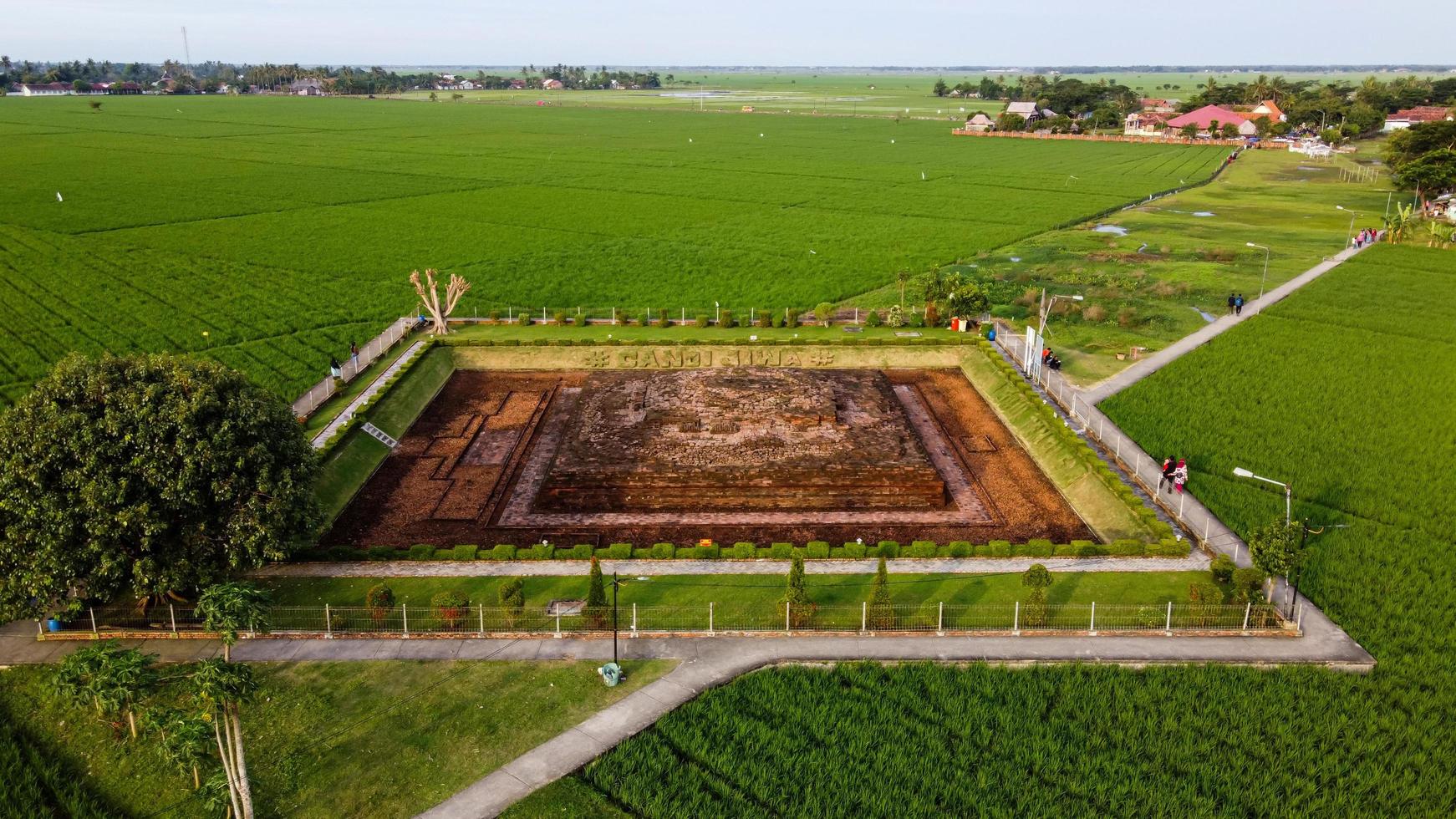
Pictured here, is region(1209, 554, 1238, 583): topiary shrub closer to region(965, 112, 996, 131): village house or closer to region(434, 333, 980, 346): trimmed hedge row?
region(434, 333, 980, 346): trimmed hedge row

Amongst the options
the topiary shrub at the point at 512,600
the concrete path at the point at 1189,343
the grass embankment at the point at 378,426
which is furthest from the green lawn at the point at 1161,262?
the topiary shrub at the point at 512,600

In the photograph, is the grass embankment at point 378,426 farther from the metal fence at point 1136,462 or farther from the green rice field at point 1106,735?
the metal fence at point 1136,462

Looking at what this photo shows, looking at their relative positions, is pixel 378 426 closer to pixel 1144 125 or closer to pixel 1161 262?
pixel 1161 262

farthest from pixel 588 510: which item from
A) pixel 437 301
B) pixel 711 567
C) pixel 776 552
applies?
pixel 437 301

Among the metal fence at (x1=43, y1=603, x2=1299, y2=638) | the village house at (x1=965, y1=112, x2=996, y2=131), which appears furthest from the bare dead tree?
the village house at (x1=965, y1=112, x2=996, y2=131)

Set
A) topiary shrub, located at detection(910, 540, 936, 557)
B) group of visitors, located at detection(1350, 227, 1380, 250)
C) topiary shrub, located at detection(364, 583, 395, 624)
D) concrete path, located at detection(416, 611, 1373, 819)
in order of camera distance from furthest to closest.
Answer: group of visitors, located at detection(1350, 227, 1380, 250) < topiary shrub, located at detection(910, 540, 936, 557) < topiary shrub, located at detection(364, 583, 395, 624) < concrete path, located at detection(416, 611, 1373, 819)
